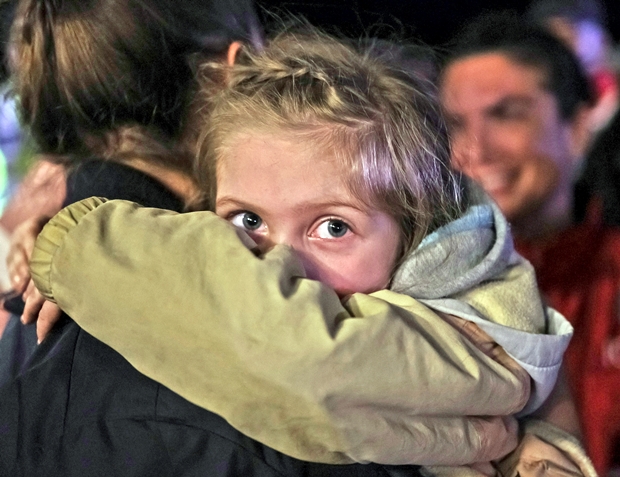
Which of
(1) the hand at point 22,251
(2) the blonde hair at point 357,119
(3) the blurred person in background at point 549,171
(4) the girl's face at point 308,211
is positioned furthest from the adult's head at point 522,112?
(1) the hand at point 22,251

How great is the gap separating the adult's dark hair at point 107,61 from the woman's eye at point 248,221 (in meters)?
0.21

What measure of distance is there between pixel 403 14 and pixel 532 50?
0.33 meters

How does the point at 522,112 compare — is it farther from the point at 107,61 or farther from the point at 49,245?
the point at 49,245

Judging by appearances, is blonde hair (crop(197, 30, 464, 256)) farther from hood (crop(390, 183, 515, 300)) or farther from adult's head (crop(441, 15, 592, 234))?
adult's head (crop(441, 15, 592, 234))

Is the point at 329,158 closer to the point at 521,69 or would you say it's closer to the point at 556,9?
the point at 521,69

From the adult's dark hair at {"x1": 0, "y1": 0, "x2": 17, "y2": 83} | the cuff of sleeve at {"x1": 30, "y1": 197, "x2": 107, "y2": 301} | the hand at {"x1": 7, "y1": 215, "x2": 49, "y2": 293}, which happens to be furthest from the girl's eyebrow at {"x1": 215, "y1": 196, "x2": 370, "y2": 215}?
the adult's dark hair at {"x1": 0, "y1": 0, "x2": 17, "y2": 83}

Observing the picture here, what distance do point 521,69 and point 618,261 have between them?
1.67ft

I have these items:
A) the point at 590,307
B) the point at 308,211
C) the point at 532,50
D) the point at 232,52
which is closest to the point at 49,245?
the point at 308,211

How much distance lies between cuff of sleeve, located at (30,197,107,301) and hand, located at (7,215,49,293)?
0.24 meters

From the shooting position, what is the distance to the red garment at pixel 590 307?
1269 mm

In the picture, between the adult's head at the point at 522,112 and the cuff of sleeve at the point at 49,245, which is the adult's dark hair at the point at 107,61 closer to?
the cuff of sleeve at the point at 49,245

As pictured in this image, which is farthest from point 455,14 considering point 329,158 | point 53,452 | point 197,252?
point 53,452

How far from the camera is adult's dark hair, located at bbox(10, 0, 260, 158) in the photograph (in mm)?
832

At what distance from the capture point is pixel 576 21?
1706 mm
